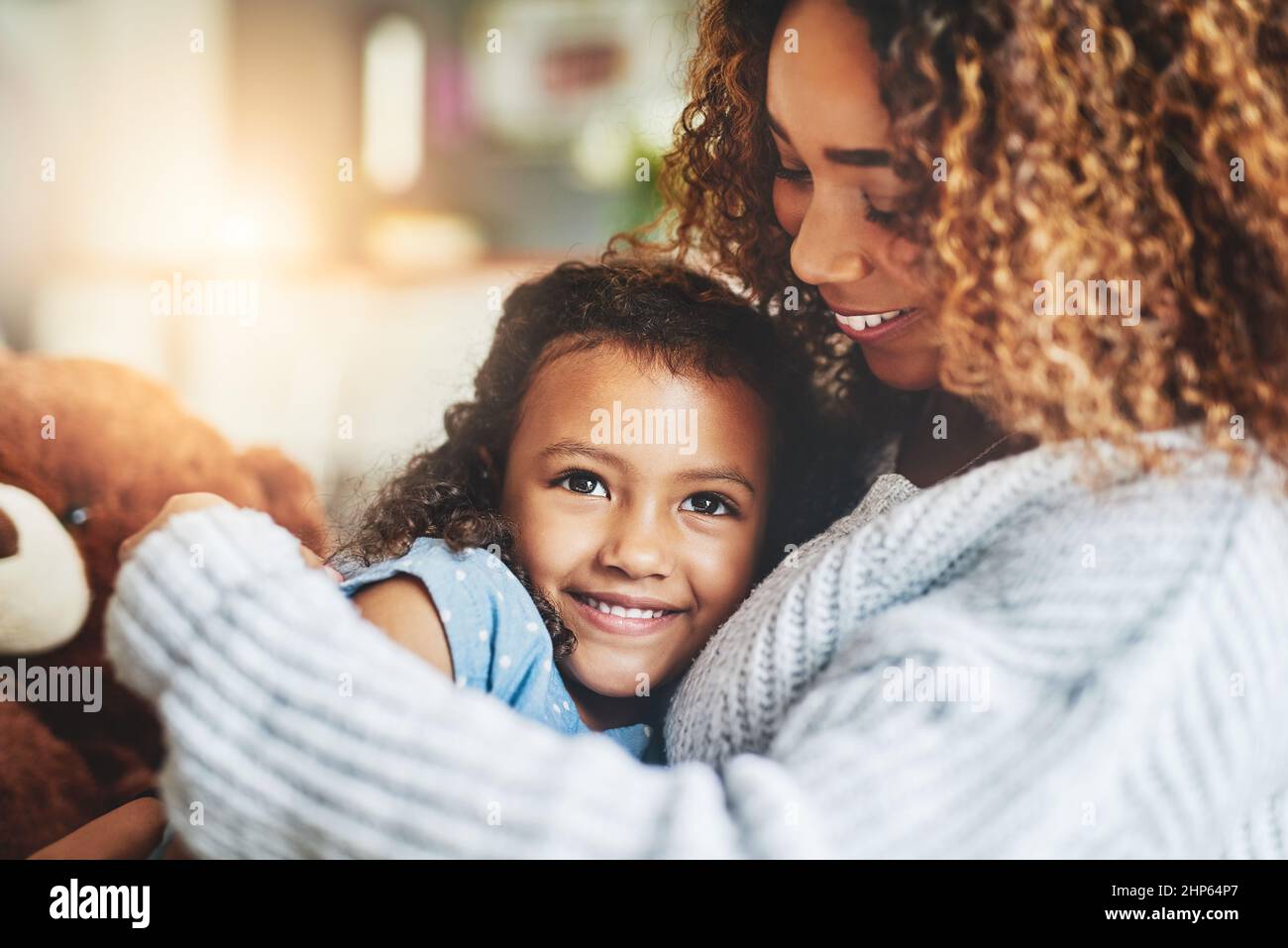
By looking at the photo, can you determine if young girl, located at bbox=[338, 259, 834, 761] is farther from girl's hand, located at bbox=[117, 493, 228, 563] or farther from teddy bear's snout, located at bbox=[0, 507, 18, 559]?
teddy bear's snout, located at bbox=[0, 507, 18, 559]

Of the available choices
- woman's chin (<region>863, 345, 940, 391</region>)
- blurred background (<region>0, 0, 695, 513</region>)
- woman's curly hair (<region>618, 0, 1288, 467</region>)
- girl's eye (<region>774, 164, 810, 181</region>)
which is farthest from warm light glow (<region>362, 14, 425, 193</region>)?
woman's curly hair (<region>618, 0, 1288, 467</region>)

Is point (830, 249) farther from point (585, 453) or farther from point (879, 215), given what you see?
point (585, 453)

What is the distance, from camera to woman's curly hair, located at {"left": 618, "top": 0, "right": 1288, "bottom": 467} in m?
0.60

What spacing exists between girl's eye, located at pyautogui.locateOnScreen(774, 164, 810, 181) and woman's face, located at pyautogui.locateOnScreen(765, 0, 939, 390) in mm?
16

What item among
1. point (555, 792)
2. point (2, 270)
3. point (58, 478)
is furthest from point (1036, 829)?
point (2, 270)

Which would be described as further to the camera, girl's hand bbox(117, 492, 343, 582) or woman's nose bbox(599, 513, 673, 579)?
woman's nose bbox(599, 513, 673, 579)

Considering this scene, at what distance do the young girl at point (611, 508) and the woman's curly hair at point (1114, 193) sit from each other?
0.88 feet

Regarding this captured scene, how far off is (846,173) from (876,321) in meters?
0.14

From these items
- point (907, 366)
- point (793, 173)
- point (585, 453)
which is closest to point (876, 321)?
point (907, 366)

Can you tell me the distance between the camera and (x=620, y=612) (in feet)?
2.72

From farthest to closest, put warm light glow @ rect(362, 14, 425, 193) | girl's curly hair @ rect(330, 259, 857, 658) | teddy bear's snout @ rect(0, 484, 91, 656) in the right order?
warm light glow @ rect(362, 14, 425, 193) < girl's curly hair @ rect(330, 259, 857, 658) < teddy bear's snout @ rect(0, 484, 91, 656)

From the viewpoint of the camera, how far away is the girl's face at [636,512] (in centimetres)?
82
